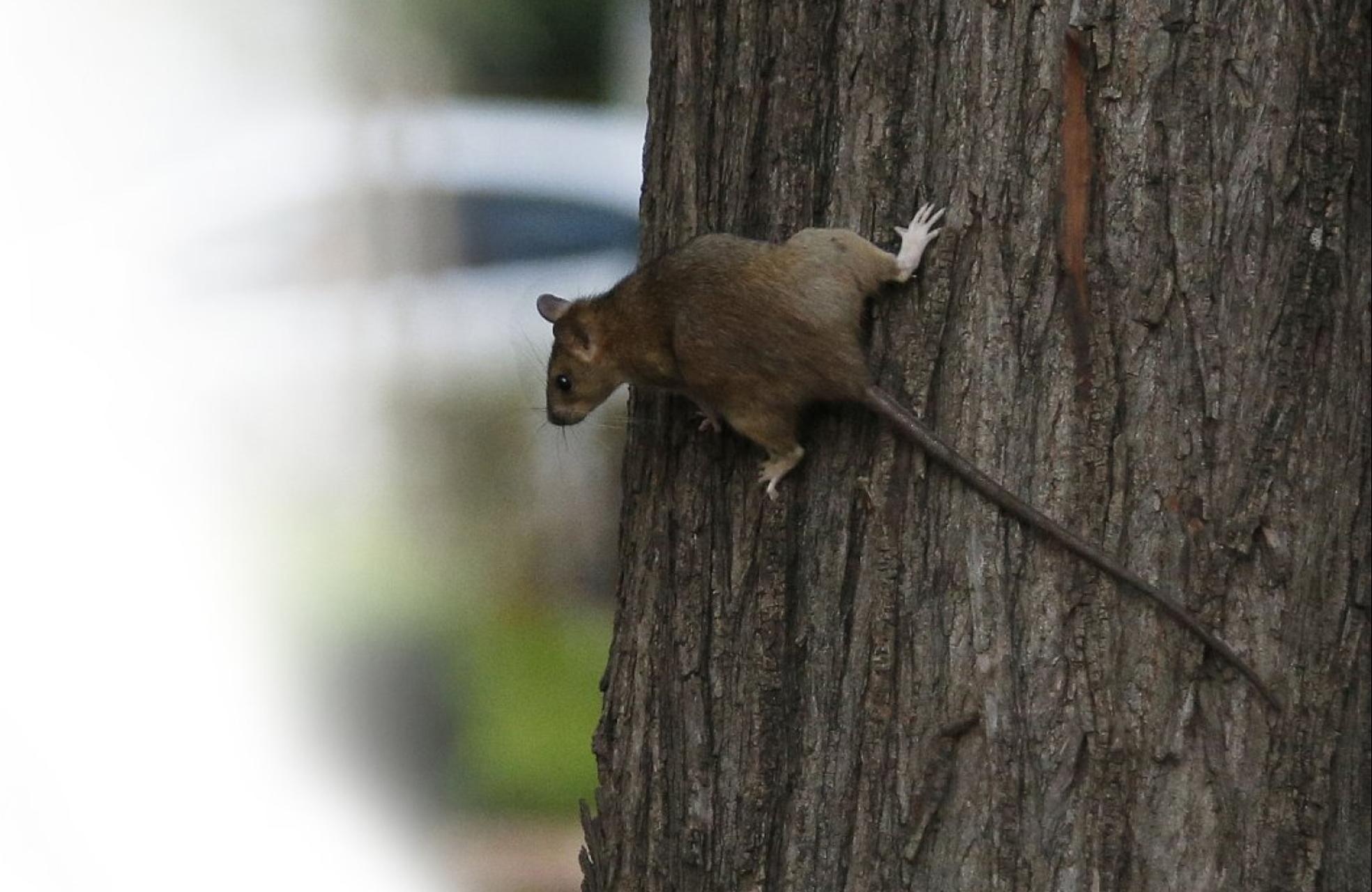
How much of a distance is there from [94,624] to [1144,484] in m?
5.58

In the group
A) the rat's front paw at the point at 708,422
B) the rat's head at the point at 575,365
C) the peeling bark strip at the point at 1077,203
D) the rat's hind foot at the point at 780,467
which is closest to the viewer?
the peeling bark strip at the point at 1077,203

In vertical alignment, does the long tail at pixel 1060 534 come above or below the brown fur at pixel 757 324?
below

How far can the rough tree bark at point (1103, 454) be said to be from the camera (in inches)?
116

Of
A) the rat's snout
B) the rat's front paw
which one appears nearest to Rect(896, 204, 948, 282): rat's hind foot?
the rat's front paw

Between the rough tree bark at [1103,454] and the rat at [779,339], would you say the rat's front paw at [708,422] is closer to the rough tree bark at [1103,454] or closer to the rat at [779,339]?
the rat at [779,339]

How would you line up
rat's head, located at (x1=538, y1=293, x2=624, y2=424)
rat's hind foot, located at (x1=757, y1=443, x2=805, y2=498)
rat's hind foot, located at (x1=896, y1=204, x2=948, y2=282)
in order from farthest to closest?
rat's head, located at (x1=538, y1=293, x2=624, y2=424), rat's hind foot, located at (x1=757, y1=443, x2=805, y2=498), rat's hind foot, located at (x1=896, y1=204, x2=948, y2=282)

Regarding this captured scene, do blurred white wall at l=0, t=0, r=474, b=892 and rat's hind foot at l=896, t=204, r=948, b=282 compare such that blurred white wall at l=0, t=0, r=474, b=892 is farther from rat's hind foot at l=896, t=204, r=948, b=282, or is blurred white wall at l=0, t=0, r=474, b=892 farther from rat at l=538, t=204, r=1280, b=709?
rat's hind foot at l=896, t=204, r=948, b=282

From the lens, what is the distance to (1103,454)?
117 inches

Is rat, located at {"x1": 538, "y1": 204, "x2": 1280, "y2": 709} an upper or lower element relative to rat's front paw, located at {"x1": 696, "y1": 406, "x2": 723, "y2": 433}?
upper

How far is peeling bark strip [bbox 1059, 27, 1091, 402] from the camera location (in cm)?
294

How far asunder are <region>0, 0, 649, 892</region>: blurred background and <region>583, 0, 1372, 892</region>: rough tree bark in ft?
13.2

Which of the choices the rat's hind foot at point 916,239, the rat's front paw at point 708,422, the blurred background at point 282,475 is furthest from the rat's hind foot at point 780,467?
the blurred background at point 282,475

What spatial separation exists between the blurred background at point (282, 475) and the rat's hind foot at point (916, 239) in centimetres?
403

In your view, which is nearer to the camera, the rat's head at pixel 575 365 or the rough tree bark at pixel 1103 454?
the rough tree bark at pixel 1103 454
